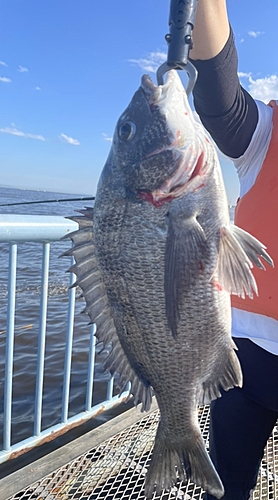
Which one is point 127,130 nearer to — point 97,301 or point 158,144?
point 158,144

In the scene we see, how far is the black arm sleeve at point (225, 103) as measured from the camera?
1323 millimetres

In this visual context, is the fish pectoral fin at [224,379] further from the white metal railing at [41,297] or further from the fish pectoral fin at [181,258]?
the white metal railing at [41,297]

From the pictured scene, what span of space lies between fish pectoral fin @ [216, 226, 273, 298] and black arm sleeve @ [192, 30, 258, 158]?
45 centimetres

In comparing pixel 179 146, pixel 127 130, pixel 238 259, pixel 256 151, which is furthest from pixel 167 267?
pixel 256 151

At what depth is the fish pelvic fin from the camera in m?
1.32

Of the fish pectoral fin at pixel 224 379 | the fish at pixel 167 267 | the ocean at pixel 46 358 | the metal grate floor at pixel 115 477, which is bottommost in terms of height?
the ocean at pixel 46 358

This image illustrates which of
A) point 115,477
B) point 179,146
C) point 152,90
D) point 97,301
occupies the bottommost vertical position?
point 115,477

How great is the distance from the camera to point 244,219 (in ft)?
5.75

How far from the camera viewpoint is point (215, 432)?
1.88 m

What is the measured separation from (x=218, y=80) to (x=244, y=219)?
2.09 feet

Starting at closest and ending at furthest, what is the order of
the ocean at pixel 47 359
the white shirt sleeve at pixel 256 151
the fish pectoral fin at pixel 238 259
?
the fish pectoral fin at pixel 238 259, the white shirt sleeve at pixel 256 151, the ocean at pixel 47 359

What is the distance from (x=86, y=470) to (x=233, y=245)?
2043mm

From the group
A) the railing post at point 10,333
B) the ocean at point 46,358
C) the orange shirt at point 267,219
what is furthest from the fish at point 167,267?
the ocean at point 46,358

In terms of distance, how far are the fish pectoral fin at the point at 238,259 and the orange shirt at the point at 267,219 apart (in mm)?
477
